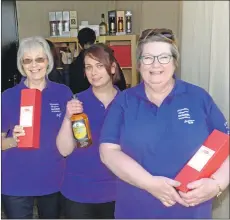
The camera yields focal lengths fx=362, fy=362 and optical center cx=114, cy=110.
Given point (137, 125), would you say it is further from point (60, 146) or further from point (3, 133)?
point (3, 133)

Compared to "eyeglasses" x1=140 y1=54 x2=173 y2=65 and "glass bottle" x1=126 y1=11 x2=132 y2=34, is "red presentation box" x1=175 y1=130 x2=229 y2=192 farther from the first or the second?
"glass bottle" x1=126 y1=11 x2=132 y2=34

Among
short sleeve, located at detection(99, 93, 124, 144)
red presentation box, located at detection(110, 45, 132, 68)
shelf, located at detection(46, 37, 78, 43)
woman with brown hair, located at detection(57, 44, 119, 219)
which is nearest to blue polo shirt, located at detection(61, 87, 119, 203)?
woman with brown hair, located at detection(57, 44, 119, 219)

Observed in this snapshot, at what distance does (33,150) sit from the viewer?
140cm

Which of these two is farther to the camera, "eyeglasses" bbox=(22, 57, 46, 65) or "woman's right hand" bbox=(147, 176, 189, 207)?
"eyeglasses" bbox=(22, 57, 46, 65)

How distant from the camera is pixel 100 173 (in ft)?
4.60

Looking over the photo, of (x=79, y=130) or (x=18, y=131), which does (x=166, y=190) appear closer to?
(x=79, y=130)

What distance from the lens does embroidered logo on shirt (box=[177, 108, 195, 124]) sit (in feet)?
3.54

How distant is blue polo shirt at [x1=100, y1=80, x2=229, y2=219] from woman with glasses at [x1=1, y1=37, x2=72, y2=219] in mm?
353

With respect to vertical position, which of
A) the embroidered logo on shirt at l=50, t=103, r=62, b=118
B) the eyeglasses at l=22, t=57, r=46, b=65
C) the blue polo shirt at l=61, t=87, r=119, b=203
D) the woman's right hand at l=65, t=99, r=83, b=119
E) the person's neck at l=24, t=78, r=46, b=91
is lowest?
the blue polo shirt at l=61, t=87, r=119, b=203

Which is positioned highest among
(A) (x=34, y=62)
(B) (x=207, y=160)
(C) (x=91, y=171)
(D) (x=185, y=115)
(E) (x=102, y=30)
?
(E) (x=102, y=30)

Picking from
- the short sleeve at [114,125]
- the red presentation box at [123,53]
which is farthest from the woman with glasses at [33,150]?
the red presentation box at [123,53]

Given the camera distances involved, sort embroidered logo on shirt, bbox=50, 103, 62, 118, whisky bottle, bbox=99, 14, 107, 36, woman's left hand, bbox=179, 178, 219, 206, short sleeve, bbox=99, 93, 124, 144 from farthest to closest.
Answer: whisky bottle, bbox=99, 14, 107, 36
embroidered logo on shirt, bbox=50, 103, 62, 118
short sleeve, bbox=99, 93, 124, 144
woman's left hand, bbox=179, 178, 219, 206

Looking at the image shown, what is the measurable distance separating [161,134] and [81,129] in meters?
0.35

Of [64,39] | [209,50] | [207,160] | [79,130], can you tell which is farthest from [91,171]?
[64,39]
